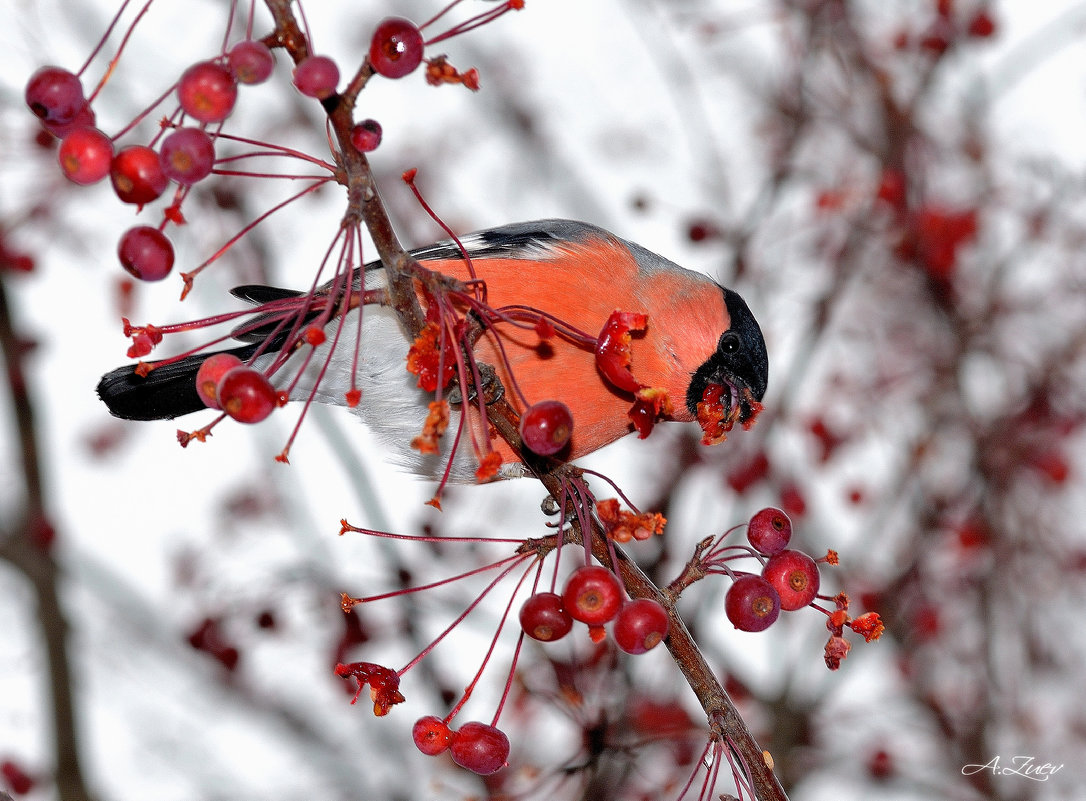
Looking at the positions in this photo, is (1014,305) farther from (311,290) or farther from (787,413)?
(311,290)

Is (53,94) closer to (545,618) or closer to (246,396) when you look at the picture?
(246,396)

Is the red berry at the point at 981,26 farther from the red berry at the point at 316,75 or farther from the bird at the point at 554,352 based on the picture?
the red berry at the point at 316,75

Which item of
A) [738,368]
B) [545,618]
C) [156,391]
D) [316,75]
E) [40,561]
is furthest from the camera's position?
[40,561]

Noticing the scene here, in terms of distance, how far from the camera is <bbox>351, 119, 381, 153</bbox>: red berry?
5.48ft

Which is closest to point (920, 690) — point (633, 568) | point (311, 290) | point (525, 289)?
point (525, 289)

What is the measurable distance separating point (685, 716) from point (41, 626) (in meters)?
2.64

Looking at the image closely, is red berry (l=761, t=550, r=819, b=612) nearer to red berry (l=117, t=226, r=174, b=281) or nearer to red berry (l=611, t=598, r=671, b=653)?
red berry (l=611, t=598, r=671, b=653)

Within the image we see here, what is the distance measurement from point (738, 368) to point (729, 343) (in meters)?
0.11

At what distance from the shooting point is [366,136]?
1681 mm

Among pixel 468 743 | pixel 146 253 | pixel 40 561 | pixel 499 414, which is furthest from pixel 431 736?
pixel 40 561

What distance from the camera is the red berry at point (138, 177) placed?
A: 1586 millimetres

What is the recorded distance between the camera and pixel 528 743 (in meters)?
4.09

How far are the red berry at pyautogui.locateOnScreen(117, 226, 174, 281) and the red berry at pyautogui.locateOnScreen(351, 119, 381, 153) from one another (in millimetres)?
373

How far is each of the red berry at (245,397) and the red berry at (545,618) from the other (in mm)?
573
